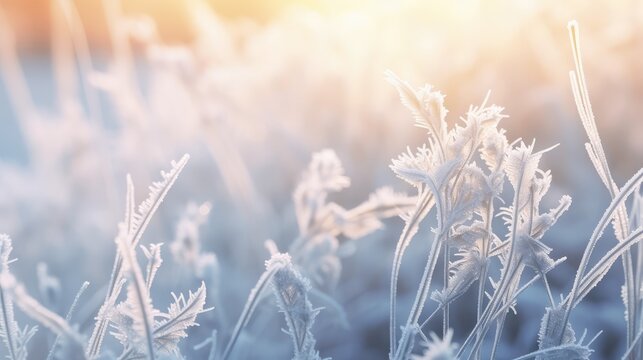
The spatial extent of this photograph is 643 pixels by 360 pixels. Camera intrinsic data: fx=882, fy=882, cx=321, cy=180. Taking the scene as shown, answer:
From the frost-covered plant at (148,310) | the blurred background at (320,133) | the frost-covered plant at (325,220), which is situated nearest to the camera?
the frost-covered plant at (148,310)

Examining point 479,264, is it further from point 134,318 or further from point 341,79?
point 341,79

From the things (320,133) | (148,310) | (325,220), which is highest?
(320,133)

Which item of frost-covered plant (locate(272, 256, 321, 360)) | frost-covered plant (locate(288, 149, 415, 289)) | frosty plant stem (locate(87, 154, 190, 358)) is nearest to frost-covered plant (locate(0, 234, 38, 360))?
frosty plant stem (locate(87, 154, 190, 358))

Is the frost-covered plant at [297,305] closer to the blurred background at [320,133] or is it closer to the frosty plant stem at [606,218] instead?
the frosty plant stem at [606,218]

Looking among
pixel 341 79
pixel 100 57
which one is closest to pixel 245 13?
pixel 100 57

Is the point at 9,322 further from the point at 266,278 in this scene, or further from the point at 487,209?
the point at 487,209

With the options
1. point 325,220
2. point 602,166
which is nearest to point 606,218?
point 602,166

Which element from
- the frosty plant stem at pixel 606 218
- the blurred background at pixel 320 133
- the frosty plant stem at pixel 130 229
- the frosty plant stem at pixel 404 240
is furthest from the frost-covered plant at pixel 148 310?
the blurred background at pixel 320 133

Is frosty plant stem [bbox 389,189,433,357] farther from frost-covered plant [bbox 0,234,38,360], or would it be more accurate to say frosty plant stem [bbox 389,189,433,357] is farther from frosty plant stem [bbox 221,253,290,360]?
frost-covered plant [bbox 0,234,38,360]
